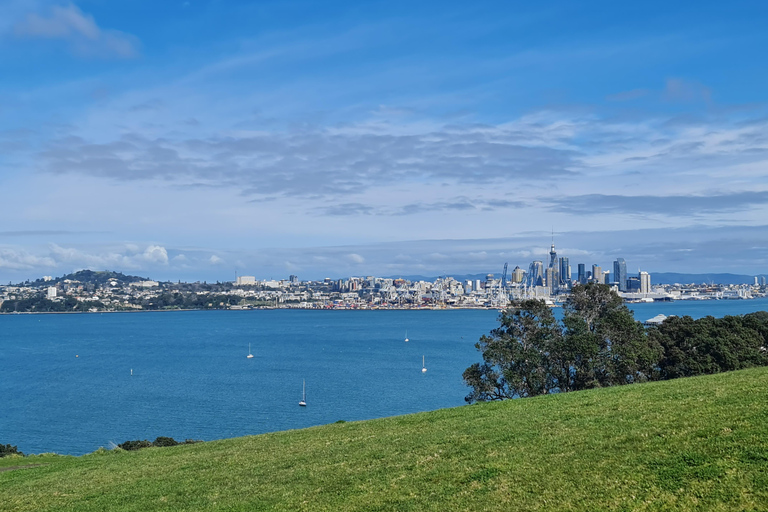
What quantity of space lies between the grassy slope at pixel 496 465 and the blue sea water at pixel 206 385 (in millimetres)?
30437

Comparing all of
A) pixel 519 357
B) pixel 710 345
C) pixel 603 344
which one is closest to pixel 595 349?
pixel 603 344

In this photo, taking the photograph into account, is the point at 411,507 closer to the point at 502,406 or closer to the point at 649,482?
the point at 649,482

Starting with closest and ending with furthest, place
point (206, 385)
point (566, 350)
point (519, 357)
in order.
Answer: point (566, 350)
point (519, 357)
point (206, 385)

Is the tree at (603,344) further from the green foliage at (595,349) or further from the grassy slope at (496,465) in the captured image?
the grassy slope at (496,465)

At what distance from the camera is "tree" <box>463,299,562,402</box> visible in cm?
3209

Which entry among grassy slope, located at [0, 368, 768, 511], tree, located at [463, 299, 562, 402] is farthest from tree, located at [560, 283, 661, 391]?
grassy slope, located at [0, 368, 768, 511]

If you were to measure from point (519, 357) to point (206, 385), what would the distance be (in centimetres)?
4306

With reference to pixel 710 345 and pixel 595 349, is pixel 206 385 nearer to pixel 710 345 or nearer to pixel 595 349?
pixel 595 349

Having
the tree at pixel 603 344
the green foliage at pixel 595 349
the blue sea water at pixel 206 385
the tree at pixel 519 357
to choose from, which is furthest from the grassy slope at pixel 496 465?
the blue sea water at pixel 206 385

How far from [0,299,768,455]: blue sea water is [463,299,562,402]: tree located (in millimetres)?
15854

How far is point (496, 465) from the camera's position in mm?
9359

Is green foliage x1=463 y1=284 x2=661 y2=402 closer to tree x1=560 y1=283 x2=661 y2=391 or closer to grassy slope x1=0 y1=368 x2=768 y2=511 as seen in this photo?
tree x1=560 y1=283 x2=661 y2=391

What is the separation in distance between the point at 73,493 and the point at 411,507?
24.5 feet

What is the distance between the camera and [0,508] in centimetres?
1162
